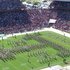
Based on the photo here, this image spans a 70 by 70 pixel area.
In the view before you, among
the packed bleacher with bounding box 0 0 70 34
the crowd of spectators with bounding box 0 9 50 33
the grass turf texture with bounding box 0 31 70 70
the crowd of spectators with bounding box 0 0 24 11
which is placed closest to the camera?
the grass turf texture with bounding box 0 31 70 70

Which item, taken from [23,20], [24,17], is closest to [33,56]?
[23,20]

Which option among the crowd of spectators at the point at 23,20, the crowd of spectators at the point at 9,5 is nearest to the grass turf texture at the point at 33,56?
the crowd of spectators at the point at 23,20

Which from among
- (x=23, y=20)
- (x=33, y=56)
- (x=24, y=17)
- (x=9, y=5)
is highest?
(x=9, y=5)

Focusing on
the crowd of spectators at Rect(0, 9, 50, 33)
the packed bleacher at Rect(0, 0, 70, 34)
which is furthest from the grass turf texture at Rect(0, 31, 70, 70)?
the packed bleacher at Rect(0, 0, 70, 34)

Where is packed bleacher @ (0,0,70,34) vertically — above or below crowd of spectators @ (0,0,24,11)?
below

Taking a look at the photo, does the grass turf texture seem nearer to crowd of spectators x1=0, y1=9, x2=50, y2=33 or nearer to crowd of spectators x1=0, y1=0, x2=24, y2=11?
crowd of spectators x1=0, y1=9, x2=50, y2=33

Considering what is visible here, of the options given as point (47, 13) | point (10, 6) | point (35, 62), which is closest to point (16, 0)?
point (10, 6)

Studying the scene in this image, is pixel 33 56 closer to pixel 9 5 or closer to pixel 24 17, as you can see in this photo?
pixel 24 17

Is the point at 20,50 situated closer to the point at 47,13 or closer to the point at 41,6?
the point at 47,13

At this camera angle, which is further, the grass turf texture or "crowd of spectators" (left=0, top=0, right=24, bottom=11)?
"crowd of spectators" (left=0, top=0, right=24, bottom=11)

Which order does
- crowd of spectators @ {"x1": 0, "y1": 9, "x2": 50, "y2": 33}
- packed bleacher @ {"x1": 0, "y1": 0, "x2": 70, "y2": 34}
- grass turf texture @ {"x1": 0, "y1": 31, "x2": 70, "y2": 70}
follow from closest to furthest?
grass turf texture @ {"x1": 0, "y1": 31, "x2": 70, "y2": 70} → crowd of spectators @ {"x1": 0, "y1": 9, "x2": 50, "y2": 33} → packed bleacher @ {"x1": 0, "y1": 0, "x2": 70, "y2": 34}

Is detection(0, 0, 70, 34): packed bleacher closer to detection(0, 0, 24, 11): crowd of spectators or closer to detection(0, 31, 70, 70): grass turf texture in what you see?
detection(0, 0, 24, 11): crowd of spectators
